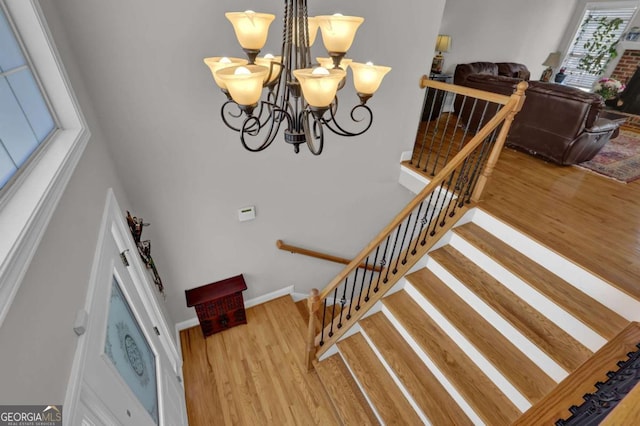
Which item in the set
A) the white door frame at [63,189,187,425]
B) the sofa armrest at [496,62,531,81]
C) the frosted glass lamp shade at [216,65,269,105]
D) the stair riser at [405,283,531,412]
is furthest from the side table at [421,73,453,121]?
the white door frame at [63,189,187,425]

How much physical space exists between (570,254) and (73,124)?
11.1 feet

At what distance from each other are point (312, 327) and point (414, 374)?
0.89 m

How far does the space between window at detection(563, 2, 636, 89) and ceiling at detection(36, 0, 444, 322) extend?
6728mm

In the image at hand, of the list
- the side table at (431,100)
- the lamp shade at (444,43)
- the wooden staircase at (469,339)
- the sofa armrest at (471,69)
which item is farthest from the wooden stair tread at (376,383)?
the lamp shade at (444,43)

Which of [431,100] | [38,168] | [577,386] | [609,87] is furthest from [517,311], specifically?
[609,87]

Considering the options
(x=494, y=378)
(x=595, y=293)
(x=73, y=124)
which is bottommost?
(x=494, y=378)

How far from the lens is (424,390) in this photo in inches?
88.1

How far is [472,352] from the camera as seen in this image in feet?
7.38

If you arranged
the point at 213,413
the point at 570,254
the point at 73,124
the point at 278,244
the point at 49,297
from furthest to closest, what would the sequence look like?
the point at 278,244
the point at 213,413
the point at 570,254
the point at 73,124
the point at 49,297

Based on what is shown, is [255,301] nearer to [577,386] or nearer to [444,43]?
[577,386]

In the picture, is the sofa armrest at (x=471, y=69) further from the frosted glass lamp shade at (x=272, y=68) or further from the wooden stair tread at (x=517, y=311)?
the frosted glass lamp shade at (x=272, y=68)

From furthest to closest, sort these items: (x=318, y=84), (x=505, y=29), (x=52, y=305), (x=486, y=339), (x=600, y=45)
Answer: (x=600, y=45) → (x=505, y=29) → (x=486, y=339) → (x=318, y=84) → (x=52, y=305)

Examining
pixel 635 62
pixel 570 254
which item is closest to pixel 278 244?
pixel 570 254

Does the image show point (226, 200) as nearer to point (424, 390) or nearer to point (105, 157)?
point (105, 157)
